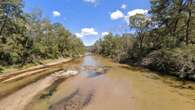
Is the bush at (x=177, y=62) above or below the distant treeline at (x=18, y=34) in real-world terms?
below

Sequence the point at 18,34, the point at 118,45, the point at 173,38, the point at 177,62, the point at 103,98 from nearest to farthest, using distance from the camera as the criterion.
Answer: the point at 103,98
the point at 177,62
the point at 173,38
the point at 18,34
the point at 118,45

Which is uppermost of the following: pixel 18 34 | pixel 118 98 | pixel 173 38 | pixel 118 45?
pixel 18 34

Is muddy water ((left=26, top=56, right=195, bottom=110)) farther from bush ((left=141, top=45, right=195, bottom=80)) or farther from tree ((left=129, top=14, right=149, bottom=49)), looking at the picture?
tree ((left=129, top=14, right=149, bottom=49))

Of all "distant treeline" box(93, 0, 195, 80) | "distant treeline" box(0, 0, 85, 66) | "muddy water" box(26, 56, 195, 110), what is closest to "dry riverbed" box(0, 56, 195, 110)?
"muddy water" box(26, 56, 195, 110)

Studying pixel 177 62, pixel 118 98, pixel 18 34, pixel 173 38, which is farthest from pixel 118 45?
pixel 118 98

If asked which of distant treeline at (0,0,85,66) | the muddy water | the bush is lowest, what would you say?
the muddy water

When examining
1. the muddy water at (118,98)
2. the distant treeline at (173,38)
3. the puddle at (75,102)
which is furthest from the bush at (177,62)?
the puddle at (75,102)

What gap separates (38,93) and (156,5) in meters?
24.9

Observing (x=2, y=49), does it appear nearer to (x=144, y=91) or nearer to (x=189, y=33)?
(x=144, y=91)

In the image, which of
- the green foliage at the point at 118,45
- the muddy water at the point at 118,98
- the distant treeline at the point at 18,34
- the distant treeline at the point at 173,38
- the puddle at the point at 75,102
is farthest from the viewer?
the green foliage at the point at 118,45

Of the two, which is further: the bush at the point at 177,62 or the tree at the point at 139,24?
the tree at the point at 139,24

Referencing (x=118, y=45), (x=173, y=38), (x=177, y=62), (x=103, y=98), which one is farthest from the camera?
(x=118, y=45)

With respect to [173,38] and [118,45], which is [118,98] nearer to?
[173,38]

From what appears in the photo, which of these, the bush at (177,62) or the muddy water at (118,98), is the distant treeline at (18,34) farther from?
the bush at (177,62)
